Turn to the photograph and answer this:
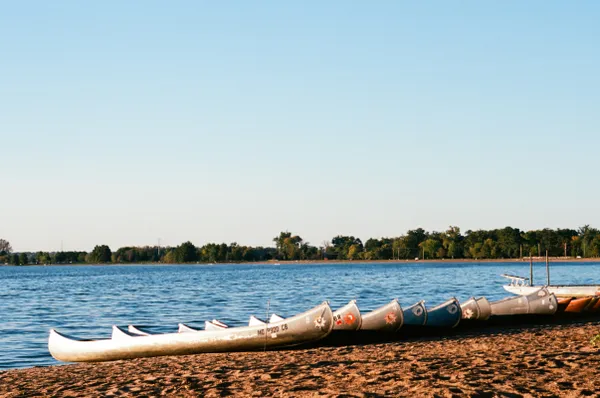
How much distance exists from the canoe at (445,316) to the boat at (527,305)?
222cm

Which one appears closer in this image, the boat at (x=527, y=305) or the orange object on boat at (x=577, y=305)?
the boat at (x=527, y=305)

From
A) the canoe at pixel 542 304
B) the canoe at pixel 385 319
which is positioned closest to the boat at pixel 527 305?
the canoe at pixel 542 304

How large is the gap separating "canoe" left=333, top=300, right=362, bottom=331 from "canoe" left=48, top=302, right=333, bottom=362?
2.48 feet

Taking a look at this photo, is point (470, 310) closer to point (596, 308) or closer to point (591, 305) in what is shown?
point (591, 305)

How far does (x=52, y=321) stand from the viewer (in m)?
39.2

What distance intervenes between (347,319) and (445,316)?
4.46 m

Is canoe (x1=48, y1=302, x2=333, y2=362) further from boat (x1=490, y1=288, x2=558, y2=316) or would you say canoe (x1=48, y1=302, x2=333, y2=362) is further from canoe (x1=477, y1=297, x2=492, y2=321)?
boat (x1=490, y1=288, x2=558, y2=316)

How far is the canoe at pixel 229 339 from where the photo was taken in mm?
19797

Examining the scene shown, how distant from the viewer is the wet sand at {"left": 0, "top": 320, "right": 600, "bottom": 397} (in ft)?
37.7

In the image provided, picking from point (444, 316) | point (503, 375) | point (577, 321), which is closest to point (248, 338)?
point (444, 316)

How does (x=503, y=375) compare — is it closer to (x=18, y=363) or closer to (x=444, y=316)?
(x=444, y=316)

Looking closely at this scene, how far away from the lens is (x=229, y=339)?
1977 cm

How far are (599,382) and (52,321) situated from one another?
33.2 m

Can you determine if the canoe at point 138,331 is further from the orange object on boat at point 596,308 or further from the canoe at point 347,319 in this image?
the orange object on boat at point 596,308
